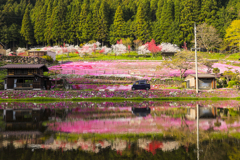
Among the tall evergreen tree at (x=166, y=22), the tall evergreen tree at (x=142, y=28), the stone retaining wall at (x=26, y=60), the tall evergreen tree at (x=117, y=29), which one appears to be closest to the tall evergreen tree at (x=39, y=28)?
the tall evergreen tree at (x=117, y=29)

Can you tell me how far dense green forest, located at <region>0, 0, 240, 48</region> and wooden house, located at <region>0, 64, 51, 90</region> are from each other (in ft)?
185

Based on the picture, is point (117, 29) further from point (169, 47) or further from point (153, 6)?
point (153, 6)

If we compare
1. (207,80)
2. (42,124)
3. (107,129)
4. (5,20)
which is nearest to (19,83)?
(42,124)

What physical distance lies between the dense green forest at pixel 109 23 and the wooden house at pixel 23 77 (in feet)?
185

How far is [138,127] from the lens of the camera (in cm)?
1029

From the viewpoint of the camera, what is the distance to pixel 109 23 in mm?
95938

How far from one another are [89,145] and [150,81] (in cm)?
3062

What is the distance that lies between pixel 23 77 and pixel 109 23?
225 feet

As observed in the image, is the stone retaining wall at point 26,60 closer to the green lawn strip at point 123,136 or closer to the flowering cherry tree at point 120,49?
the flowering cherry tree at point 120,49

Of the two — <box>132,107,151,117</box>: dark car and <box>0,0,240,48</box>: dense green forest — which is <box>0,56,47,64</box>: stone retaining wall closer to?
<box>0,0,240,48</box>: dense green forest

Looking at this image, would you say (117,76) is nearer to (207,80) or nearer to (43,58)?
(207,80)

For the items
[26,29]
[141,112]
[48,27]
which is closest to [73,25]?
[48,27]

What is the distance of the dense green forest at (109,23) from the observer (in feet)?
261

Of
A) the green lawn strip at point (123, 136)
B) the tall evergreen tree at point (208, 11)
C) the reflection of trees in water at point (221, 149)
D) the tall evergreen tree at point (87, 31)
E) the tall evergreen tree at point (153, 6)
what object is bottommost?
the green lawn strip at point (123, 136)
